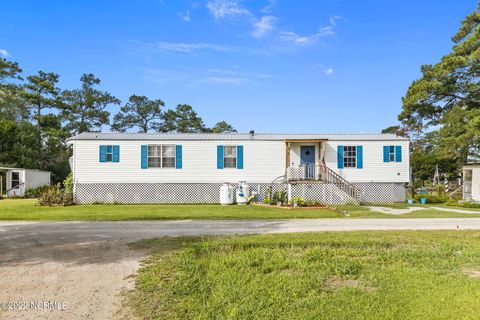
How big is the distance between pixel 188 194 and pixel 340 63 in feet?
37.9

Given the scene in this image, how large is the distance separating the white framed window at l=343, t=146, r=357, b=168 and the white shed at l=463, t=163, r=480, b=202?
23.8ft

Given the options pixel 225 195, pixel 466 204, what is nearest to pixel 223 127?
pixel 225 195

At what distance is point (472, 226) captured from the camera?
1000cm

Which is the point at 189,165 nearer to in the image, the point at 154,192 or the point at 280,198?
the point at 154,192

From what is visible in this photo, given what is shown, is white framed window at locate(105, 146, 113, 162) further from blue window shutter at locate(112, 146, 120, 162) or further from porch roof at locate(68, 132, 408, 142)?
porch roof at locate(68, 132, 408, 142)

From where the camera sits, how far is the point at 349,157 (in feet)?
62.6

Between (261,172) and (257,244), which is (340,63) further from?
(257,244)

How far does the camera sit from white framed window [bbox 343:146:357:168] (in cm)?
1905

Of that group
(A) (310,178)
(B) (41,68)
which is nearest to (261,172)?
(A) (310,178)

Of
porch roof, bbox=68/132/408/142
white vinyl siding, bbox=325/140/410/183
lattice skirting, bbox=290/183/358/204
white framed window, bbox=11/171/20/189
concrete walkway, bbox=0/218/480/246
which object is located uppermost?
porch roof, bbox=68/132/408/142

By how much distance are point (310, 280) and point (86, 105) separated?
42.7m

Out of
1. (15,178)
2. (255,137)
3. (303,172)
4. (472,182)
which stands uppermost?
(255,137)

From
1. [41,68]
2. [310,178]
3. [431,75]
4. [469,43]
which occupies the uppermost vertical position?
[41,68]

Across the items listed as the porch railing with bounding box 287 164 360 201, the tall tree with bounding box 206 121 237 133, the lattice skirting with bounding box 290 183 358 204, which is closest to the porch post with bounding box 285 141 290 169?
the porch railing with bounding box 287 164 360 201
